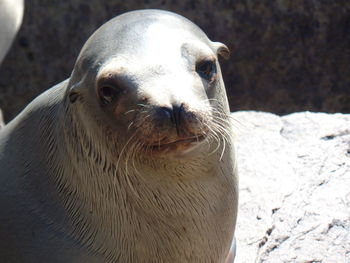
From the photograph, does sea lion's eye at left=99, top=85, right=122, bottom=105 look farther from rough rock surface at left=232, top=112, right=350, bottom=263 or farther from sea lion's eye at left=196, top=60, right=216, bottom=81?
rough rock surface at left=232, top=112, right=350, bottom=263

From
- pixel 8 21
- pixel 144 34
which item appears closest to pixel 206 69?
pixel 144 34

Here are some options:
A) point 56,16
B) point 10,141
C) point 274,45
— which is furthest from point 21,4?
point 10,141

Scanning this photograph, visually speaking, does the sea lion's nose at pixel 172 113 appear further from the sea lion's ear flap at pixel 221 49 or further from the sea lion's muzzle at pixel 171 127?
the sea lion's ear flap at pixel 221 49

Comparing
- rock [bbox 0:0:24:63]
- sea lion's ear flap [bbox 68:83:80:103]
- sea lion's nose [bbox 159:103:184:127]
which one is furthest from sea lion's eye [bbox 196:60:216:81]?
rock [bbox 0:0:24:63]

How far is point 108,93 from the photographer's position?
3.21 meters

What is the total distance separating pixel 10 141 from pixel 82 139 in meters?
0.48

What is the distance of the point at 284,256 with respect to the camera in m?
4.15

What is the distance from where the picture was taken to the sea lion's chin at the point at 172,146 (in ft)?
10.1

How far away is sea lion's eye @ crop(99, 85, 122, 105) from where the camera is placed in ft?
10.4

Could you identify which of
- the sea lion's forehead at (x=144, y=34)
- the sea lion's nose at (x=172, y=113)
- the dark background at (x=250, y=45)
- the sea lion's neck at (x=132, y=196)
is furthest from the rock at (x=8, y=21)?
the sea lion's nose at (x=172, y=113)

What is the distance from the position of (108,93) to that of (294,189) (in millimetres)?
1648

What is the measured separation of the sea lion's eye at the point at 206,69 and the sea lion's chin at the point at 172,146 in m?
0.29

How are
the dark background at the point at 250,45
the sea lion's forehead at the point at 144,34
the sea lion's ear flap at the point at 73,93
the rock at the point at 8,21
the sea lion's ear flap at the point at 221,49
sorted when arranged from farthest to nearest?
the dark background at the point at 250,45 → the rock at the point at 8,21 → the sea lion's ear flap at the point at 221,49 → the sea lion's ear flap at the point at 73,93 → the sea lion's forehead at the point at 144,34

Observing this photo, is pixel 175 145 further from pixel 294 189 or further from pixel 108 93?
pixel 294 189
